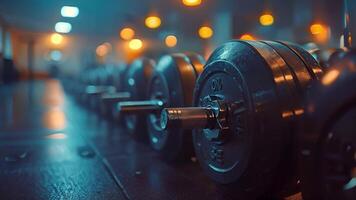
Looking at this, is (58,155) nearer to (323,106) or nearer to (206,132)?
(206,132)

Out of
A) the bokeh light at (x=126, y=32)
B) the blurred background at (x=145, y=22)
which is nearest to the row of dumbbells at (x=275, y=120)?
the blurred background at (x=145, y=22)

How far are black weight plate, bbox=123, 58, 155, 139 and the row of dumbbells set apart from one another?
859mm

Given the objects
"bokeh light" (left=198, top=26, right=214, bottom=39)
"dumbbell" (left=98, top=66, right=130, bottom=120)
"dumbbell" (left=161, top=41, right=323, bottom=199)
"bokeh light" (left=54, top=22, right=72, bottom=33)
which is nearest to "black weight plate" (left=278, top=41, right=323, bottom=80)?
"dumbbell" (left=161, top=41, right=323, bottom=199)

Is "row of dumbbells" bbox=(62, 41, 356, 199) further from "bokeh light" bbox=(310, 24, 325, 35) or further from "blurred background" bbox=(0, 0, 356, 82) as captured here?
"bokeh light" bbox=(310, 24, 325, 35)

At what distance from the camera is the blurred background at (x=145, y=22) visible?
95.0 inches

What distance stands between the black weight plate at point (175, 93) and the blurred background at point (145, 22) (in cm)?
67

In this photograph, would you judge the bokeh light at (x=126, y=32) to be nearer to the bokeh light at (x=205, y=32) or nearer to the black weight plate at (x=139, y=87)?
the bokeh light at (x=205, y=32)

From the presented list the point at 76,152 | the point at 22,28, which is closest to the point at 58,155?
the point at 76,152

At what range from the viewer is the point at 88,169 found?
1.42m

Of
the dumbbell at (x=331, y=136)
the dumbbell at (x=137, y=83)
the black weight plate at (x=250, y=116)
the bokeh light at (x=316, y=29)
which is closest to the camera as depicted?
the dumbbell at (x=331, y=136)

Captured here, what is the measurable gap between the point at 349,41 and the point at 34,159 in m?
1.44

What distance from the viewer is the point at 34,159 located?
158 centimetres

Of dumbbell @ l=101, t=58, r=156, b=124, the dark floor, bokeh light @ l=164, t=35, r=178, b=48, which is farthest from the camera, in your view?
bokeh light @ l=164, t=35, r=178, b=48

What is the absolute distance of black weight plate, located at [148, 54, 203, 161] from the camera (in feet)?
4.73
